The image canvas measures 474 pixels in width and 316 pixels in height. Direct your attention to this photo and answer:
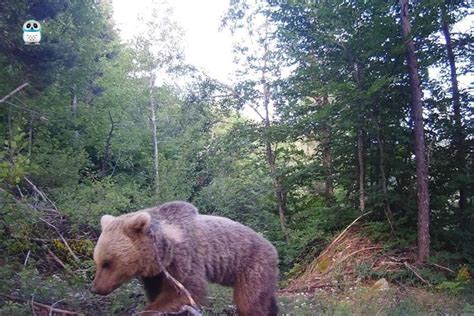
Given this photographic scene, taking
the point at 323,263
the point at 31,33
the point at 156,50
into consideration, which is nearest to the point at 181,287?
the point at 31,33

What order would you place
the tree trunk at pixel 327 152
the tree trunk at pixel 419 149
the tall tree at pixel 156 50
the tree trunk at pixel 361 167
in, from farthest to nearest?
the tall tree at pixel 156 50
the tree trunk at pixel 327 152
the tree trunk at pixel 361 167
the tree trunk at pixel 419 149

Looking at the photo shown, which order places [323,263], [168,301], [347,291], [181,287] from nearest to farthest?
[181,287] → [168,301] → [347,291] → [323,263]

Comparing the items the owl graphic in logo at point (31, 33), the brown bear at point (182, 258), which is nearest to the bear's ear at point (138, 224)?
the brown bear at point (182, 258)

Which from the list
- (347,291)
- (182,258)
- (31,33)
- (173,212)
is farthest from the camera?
(31,33)

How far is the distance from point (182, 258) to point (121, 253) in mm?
562

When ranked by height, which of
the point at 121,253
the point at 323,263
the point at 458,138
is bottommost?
the point at 323,263

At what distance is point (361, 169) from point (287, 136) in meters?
2.42

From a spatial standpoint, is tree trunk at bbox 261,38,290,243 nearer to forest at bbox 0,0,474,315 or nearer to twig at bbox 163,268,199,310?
forest at bbox 0,0,474,315

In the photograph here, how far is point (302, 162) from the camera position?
15.9 meters

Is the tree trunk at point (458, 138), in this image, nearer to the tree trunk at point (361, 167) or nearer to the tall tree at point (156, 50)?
the tree trunk at point (361, 167)

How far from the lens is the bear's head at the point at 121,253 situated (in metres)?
3.83

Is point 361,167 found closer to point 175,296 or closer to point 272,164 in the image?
point 272,164

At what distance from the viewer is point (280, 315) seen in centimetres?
604

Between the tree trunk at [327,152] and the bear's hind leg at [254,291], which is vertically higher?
the tree trunk at [327,152]
